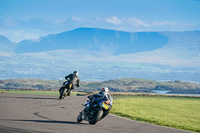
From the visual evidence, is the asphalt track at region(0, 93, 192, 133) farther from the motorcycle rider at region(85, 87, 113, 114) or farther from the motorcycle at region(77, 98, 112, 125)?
the motorcycle rider at region(85, 87, 113, 114)

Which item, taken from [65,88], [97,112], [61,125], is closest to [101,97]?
[97,112]

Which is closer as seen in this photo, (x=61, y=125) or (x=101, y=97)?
(x=61, y=125)

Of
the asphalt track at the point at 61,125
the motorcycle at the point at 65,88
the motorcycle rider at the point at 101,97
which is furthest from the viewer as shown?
the motorcycle at the point at 65,88

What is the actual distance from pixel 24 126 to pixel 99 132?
2.72 m

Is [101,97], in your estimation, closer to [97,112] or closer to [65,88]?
[97,112]

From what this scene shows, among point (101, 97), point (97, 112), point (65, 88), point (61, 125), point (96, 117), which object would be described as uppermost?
point (65, 88)

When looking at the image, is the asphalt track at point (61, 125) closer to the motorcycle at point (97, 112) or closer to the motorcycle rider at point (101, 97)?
the motorcycle at point (97, 112)

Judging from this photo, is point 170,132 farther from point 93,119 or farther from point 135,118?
point 135,118

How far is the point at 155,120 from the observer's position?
750 inches

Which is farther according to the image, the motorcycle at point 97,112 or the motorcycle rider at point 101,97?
the motorcycle rider at point 101,97

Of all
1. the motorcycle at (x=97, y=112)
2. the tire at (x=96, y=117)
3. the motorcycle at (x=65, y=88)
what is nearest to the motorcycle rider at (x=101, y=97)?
the motorcycle at (x=97, y=112)

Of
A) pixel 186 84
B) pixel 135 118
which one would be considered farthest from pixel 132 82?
pixel 135 118

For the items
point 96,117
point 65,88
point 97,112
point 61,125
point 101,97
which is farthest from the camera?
point 65,88

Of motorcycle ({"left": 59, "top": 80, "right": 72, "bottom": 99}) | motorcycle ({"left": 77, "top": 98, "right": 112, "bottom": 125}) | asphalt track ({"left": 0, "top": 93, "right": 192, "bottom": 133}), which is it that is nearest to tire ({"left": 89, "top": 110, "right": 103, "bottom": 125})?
motorcycle ({"left": 77, "top": 98, "right": 112, "bottom": 125})
